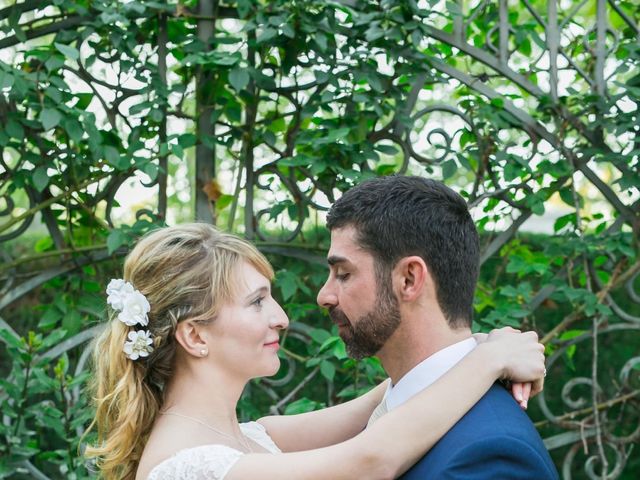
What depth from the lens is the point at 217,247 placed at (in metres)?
2.50

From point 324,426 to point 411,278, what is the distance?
718mm

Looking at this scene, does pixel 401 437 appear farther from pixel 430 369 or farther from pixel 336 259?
pixel 336 259

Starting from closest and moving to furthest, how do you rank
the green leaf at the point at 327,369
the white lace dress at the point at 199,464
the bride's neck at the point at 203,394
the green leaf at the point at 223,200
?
the white lace dress at the point at 199,464 < the bride's neck at the point at 203,394 < the green leaf at the point at 327,369 < the green leaf at the point at 223,200

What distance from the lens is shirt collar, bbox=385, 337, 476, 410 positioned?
2.31 meters

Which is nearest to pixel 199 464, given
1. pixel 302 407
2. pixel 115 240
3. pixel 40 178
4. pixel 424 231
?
pixel 424 231

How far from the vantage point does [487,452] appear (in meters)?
2.03

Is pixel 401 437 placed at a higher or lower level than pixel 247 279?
lower

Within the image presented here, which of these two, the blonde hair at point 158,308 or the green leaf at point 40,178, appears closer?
the blonde hair at point 158,308

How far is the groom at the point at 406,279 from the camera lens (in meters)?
2.31

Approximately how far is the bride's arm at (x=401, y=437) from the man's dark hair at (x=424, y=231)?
0.18m

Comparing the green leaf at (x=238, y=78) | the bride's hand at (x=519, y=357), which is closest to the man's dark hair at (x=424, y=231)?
the bride's hand at (x=519, y=357)

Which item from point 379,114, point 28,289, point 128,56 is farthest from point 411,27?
point 28,289

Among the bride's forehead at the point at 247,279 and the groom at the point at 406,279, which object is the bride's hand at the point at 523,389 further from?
the bride's forehead at the point at 247,279

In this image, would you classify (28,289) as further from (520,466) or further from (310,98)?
(520,466)
